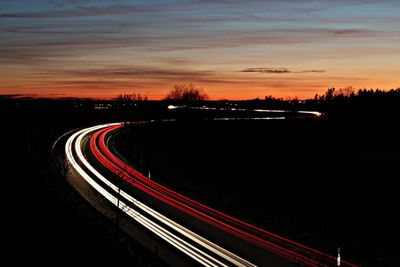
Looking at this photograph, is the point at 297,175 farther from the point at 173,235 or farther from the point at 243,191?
the point at 173,235

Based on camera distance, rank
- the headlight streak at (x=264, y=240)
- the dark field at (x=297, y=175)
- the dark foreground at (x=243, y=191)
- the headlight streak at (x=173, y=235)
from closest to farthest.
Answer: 1. the headlight streak at (x=173, y=235)
2. the headlight streak at (x=264, y=240)
3. the dark foreground at (x=243, y=191)
4. the dark field at (x=297, y=175)

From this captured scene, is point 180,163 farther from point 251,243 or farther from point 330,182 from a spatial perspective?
point 251,243

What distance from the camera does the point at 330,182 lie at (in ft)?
177

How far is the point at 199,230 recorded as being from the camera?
31984 mm

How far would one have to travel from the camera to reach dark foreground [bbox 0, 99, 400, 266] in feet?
104

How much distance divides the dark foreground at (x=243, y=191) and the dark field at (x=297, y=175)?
105 millimetres

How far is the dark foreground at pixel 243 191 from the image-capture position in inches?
1253

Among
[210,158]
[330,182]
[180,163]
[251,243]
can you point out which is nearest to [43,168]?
[180,163]

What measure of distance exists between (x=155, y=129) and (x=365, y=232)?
74525 mm

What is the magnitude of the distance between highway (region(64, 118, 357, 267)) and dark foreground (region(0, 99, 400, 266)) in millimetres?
2053

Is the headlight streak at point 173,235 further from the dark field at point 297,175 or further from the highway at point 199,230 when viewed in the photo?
the dark field at point 297,175

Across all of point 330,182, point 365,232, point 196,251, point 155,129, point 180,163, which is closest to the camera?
Result: point 196,251

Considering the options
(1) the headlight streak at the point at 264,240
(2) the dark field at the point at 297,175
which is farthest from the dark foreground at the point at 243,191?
(1) the headlight streak at the point at 264,240

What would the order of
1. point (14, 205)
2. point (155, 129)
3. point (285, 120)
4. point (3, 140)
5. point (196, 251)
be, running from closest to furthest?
point (196, 251) < point (14, 205) < point (3, 140) < point (155, 129) < point (285, 120)
